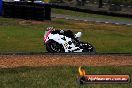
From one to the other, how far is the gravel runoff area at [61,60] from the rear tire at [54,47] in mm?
798

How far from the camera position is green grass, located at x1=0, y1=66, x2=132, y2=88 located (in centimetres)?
1126

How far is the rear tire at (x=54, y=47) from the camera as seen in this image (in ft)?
61.1

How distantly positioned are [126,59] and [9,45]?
296 inches

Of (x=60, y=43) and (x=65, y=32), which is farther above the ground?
(x=65, y=32)

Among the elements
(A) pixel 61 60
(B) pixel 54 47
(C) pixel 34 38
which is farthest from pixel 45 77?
(C) pixel 34 38

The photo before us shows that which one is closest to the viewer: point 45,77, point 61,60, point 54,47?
point 45,77

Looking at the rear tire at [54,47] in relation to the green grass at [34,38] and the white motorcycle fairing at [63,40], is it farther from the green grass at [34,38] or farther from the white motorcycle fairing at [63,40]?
the green grass at [34,38]

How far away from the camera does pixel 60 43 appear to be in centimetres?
1858

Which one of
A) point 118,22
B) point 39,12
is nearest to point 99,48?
point 39,12

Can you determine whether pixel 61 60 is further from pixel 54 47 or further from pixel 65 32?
pixel 65 32

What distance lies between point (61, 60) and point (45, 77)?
4.85m

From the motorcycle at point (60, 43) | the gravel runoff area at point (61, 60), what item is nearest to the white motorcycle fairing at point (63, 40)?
the motorcycle at point (60, 43)

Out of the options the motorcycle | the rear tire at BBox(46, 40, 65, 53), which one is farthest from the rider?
the rear tire at BBox(46, 40, 65, 53)

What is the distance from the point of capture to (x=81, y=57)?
18203 mm
